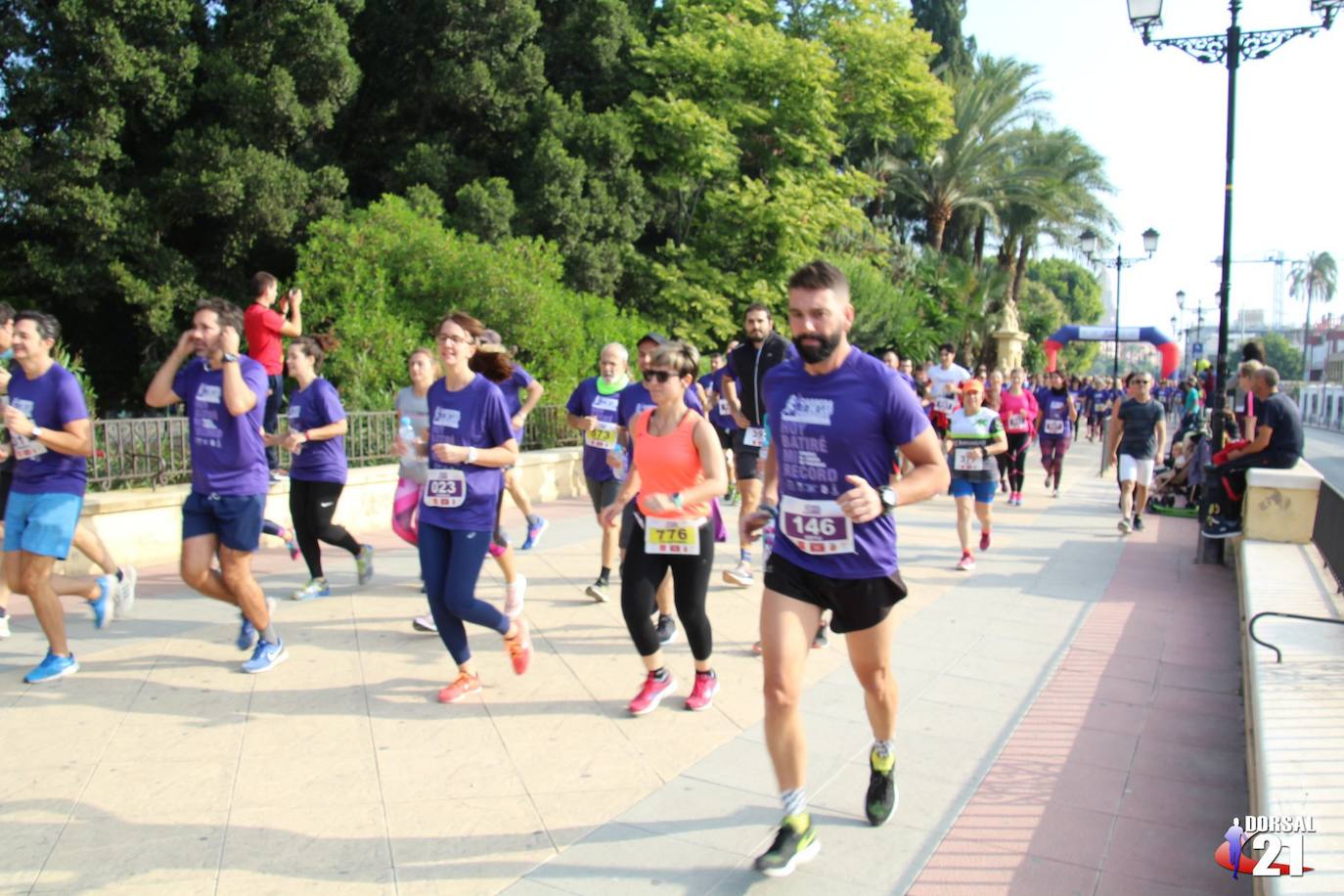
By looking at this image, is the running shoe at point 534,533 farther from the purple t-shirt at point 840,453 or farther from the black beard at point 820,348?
the black beard at point 820,348

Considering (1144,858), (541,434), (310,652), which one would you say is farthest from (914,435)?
(541,434)

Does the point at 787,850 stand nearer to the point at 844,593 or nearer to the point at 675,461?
the point at 844,593

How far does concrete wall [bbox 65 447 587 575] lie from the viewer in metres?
7.86

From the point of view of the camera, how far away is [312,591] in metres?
7.21

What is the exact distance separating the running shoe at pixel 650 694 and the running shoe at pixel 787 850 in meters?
1.53

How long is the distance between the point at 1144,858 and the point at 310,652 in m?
4.45

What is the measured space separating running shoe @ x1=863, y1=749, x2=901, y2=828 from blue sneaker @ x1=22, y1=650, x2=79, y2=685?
4250mm

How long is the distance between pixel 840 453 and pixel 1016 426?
35.7ft

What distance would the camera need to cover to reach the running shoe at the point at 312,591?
23.5ft

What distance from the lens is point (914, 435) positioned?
135 inches

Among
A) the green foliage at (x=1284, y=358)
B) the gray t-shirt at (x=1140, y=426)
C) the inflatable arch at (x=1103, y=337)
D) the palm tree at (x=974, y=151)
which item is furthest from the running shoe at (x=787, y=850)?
the green foliage at (x=1284, y=358)

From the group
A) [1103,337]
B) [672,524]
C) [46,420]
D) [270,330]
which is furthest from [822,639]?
[1103,337]

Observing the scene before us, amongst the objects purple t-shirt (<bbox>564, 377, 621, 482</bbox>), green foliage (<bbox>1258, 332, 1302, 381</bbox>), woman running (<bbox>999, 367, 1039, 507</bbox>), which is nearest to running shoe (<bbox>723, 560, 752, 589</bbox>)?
purple t-shirt (<bbox>564, 377, 621, 482</bbox>)

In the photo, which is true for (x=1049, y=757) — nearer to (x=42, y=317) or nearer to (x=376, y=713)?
(x=376, y=713)
